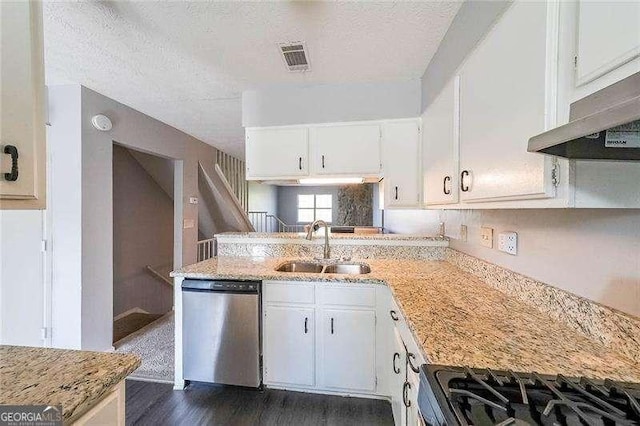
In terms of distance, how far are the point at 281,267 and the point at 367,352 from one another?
3.14 ft

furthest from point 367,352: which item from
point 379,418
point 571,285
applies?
point 571,285

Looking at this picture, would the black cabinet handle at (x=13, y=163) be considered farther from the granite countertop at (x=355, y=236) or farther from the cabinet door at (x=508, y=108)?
the granite countertop at (x=355, y=236)

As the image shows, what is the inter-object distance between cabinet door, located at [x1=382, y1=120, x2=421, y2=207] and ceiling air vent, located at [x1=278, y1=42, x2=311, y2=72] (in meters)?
0.86

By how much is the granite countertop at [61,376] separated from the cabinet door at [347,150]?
76.1 inches

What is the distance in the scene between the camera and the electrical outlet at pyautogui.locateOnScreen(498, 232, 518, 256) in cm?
137

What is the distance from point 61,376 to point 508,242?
6.15 ft

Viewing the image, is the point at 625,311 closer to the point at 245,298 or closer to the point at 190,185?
the point at 245,298

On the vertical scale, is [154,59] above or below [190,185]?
above

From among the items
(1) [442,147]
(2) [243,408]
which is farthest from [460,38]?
(2) [243,408]

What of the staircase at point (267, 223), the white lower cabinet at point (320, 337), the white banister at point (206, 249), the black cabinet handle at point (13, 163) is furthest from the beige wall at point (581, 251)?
the staircase at point (267, 223)

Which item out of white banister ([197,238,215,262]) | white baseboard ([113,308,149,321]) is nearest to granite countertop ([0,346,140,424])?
white baseboard ([113,308,149,321])

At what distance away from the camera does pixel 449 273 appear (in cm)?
191

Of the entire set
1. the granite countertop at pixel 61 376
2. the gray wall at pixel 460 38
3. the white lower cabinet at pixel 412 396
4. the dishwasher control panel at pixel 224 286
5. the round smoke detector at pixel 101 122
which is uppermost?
the gray wall at pixel 460 38

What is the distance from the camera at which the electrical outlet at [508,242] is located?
137 centimetres
